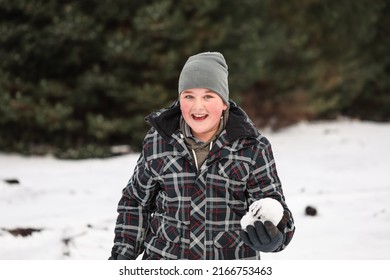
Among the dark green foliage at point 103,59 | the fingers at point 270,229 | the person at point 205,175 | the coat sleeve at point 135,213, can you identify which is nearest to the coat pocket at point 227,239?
the person at point 205,175

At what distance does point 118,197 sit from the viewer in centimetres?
523

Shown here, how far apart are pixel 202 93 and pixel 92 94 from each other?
20.4ft

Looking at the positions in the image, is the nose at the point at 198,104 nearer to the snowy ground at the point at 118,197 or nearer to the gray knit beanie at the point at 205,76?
the gray knit beanie at the point at 205,76

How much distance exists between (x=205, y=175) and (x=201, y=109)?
1.00ft

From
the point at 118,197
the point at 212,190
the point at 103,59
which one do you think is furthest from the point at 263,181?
the point at 103,59

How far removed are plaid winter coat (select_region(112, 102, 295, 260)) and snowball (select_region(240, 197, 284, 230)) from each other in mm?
160

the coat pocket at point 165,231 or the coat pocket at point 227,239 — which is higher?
the coat pocket at point 165,231

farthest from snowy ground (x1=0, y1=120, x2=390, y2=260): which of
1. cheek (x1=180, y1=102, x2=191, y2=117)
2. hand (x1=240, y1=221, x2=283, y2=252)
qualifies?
cheek (x1=180, y1=102, x2=191, y2=117)

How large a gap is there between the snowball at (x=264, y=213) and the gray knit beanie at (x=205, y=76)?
57 cm

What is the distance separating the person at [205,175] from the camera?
2301 millimetres

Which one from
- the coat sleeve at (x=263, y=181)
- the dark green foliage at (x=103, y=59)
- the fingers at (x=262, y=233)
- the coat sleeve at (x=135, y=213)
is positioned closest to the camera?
the fingers at (x=262, y=233)

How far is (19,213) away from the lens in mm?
4613

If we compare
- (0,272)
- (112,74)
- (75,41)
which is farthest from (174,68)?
(0,272)

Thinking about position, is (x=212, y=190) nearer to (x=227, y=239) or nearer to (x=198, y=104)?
(x=227, y=239)
